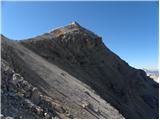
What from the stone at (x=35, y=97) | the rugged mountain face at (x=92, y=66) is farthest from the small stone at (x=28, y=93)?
the rugged mountain face at (x=92, y=66)

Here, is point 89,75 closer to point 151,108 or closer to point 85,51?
point 85,51

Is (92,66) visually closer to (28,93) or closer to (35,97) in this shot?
(35,97)

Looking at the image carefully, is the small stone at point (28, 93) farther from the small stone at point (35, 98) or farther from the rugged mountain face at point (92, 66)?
the rugged mountain face at point (92, 66)

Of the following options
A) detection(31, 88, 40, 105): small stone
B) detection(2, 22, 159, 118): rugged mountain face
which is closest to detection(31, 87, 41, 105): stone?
detection(31, 88, 40, 105): small stone

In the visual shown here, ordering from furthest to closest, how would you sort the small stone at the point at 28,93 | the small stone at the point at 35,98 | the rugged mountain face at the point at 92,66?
1. the rugged mountain face at the point at 92,66
2. the small stone at the point at 35,98
3. the small stone at the point at 28,93

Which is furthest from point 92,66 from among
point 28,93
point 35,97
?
point 28,93

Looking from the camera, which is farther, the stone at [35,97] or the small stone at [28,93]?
the stone at [35,97]

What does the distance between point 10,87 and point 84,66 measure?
3372 centimetres

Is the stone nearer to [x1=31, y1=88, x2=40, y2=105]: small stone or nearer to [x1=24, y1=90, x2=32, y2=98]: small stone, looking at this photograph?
[x1=31, y1=88, x2=40, y2=105]: small stone

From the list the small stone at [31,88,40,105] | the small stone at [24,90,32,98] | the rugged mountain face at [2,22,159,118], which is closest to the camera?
the small stone at [24,90,32,98]

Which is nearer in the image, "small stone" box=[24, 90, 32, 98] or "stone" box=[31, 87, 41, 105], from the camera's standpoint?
"small stone" box=[24, 90, 32, 98]

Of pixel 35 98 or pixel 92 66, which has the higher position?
pixel 92 66

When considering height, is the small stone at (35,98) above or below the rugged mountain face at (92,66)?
below

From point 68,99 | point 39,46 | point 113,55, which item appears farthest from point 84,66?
point 68,99
